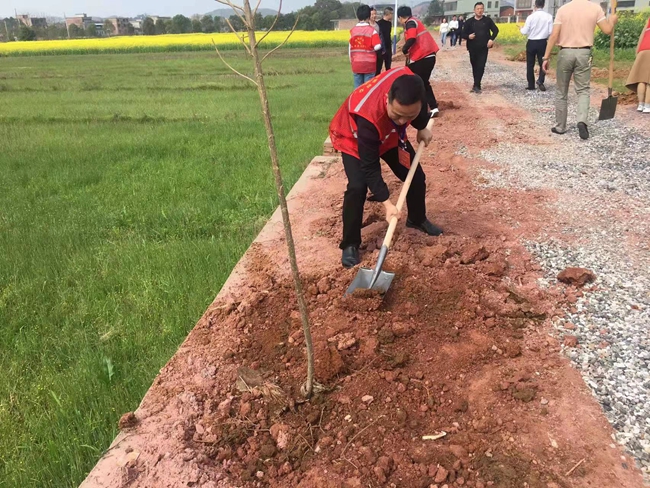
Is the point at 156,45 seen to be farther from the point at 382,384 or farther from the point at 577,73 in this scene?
the point at 382,384

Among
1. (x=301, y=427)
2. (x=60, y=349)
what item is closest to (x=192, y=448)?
(x=301, y=427)

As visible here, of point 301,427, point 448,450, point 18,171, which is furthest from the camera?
point 18,171

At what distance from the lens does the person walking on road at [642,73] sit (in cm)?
750

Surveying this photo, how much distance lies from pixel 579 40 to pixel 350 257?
4.99m

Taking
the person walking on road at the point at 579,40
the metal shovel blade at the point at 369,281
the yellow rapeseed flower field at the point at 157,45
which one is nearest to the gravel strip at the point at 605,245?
the person walking on road at the point at 579,40

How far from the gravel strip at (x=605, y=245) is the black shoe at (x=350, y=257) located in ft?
4.22

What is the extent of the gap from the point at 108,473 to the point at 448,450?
→ 1428mm

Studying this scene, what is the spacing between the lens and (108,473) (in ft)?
6.79

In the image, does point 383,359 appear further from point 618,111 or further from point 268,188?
point 618,111

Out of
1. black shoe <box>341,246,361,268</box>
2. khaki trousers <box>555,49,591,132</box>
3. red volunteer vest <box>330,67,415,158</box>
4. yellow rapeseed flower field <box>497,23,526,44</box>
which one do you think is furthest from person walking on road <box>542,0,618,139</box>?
yellow rapeseed flower field <box>497,23,526,44</box>

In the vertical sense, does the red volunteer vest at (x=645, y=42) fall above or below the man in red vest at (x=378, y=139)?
above

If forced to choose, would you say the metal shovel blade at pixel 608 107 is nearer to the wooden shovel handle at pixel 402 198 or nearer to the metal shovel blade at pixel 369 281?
the wooden shovel handle at pixel 402 198

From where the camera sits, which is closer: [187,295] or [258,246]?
[187,295]

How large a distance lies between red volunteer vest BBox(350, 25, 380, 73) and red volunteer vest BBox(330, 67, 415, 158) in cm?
449
